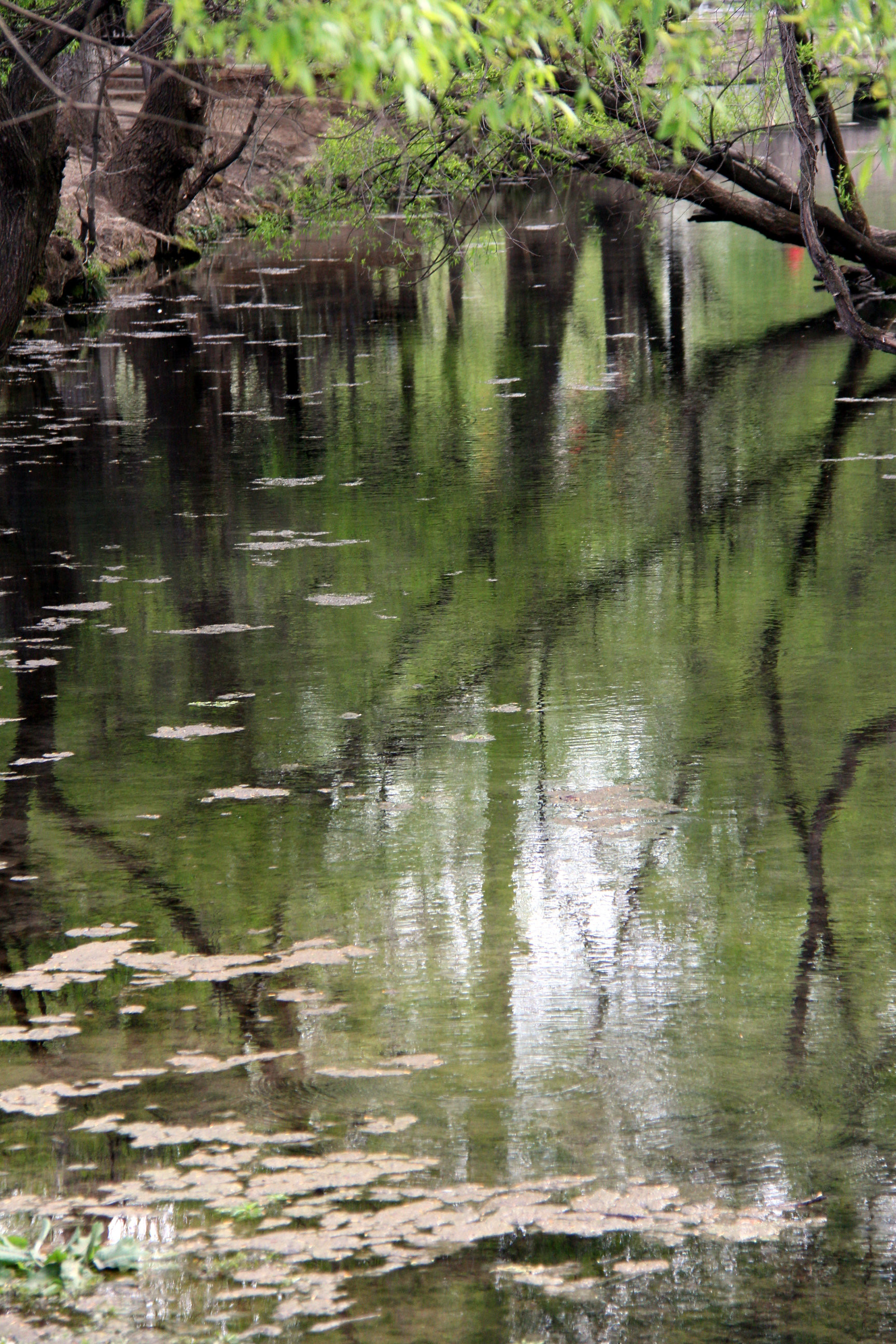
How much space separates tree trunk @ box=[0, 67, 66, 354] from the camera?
12.3m

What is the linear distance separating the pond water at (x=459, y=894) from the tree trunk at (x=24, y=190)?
65.1 inches

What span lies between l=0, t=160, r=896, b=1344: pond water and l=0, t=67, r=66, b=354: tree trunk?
165 cm

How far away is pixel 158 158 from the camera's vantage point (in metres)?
29.7

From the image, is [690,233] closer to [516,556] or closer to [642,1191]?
[516,556]

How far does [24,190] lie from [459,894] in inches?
356

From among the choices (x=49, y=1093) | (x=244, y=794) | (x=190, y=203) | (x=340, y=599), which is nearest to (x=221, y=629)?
(x=340, y=599)

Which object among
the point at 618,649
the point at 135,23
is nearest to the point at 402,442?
the point at 618,649

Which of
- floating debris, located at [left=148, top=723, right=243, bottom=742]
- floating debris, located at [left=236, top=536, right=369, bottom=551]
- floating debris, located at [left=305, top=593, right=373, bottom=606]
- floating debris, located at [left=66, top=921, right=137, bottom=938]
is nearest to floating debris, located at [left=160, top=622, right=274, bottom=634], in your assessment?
floating debris, located at [left=305, top=593, right=373, bottom=606]

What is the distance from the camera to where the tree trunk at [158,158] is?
82.0 feet

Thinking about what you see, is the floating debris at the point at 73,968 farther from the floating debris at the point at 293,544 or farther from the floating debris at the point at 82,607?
the floating debris at the point at 293,544

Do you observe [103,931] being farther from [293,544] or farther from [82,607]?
[293,544]

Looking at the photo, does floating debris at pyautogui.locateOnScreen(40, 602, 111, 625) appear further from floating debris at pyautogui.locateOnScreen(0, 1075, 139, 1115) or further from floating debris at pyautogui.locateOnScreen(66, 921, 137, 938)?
floating debris at pyautogui.locateOnScreen(0, 1075, 139, 1115)

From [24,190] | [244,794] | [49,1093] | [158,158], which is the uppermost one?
[158,158]

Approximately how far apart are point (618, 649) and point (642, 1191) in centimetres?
478
